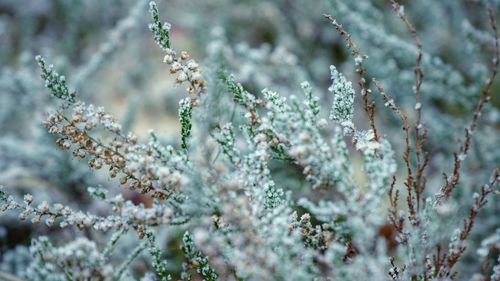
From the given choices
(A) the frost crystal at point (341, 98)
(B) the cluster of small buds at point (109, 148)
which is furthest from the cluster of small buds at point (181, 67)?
(A) the frost crystal at point (341, 98)

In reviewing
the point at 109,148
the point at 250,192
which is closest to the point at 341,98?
the point at 250,192

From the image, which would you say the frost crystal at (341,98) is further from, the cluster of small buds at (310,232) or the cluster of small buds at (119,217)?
the cluster of small buds at (119,217)

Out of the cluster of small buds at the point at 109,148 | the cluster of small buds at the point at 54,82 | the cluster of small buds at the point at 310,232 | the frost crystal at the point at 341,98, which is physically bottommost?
the cluster of small buds at the point at 310,232

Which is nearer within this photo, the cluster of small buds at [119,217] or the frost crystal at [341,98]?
the cluster of small buds at [119,217]

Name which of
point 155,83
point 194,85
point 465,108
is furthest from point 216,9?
point 194,85

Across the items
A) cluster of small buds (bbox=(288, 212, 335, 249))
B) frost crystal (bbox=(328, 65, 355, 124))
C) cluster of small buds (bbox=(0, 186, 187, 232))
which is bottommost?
cluster of small buds (bbox=(0, 186, 187, 232))

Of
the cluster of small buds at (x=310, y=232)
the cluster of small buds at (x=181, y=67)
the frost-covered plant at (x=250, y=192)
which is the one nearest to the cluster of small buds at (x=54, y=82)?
the frost-covered plant at (x=250, y=192)

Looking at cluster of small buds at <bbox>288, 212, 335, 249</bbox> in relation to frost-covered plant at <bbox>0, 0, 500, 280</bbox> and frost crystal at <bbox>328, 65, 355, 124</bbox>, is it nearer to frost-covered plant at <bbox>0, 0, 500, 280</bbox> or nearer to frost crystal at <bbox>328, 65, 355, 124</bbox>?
frost-covered plant at <bbox>0, 0, 500, 280</bbox>

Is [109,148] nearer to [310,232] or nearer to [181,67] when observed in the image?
[181,67]

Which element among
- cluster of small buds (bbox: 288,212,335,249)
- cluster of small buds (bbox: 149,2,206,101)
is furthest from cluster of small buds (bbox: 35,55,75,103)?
cluster of small buds (bbox: 288,212,335,249)

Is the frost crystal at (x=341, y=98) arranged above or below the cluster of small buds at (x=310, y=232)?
above

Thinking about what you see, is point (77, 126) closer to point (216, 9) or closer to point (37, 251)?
point (37, 251)
